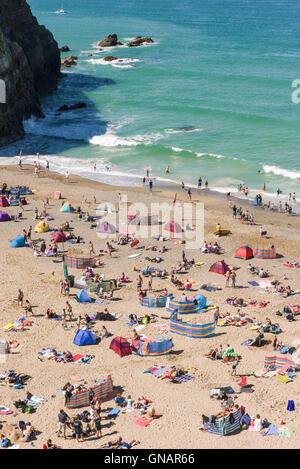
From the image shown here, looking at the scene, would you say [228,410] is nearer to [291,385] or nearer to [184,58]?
[291,385]

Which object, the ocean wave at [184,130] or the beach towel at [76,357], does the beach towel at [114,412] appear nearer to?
the beach towel at [76,357]

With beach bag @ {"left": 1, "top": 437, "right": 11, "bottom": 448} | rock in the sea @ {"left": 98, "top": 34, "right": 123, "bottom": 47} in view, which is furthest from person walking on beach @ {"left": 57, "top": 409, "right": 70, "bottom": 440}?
rock in the sea @ {"left": 98, "top": 34, "right": 123, "bottom": 47}

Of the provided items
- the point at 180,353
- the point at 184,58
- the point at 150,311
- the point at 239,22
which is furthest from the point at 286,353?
the point at 239,22

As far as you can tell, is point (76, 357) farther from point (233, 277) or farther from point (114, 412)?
point (233, 277)

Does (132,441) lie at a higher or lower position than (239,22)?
lower

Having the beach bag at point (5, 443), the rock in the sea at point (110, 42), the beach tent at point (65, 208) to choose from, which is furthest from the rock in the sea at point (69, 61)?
the beach bag at point (5, 443)

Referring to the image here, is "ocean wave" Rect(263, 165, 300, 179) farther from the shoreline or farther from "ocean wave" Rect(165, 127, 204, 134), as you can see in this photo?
"ocean wave" Rect(165, 127, 204, 134)
